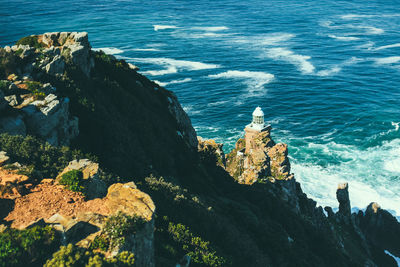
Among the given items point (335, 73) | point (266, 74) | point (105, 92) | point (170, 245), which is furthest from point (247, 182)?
point (335, 73)

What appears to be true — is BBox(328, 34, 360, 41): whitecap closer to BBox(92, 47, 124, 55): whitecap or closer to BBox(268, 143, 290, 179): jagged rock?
BBox(92, 47, 124, 55): whitecap

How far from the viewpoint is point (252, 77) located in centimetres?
12588

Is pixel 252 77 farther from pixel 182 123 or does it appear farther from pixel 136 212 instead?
pixel 136 212

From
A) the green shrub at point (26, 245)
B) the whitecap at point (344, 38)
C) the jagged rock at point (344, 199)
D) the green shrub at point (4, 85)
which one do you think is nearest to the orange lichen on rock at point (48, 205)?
the green shrub at point (26, 245)

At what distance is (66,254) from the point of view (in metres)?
12.1

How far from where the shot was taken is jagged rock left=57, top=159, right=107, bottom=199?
17000 millimetres

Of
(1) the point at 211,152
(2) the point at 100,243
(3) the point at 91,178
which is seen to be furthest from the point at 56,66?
(1) the point at 211,152

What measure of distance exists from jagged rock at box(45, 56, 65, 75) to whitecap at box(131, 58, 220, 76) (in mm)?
100573

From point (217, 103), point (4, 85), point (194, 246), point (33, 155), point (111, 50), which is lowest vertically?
point (217, 103)

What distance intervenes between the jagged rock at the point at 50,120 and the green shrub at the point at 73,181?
22.0 feet

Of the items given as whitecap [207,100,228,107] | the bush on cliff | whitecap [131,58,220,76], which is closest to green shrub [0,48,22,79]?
the bush on cliff

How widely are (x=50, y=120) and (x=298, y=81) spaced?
110442mm

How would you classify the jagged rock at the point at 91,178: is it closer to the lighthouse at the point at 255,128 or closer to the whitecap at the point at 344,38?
the lighthouse at the point at 255,128

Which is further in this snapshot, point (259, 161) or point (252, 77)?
point (252, 77)
